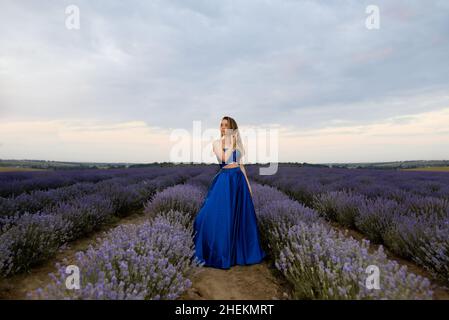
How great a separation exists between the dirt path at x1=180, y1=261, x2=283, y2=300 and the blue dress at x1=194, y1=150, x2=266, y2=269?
13 centimetres

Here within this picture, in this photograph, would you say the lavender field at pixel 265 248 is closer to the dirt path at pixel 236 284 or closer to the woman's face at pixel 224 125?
the dirt path at pixel 236 284

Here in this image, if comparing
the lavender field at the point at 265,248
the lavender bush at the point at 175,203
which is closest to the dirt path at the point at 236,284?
the lavender field at the point at 265,248

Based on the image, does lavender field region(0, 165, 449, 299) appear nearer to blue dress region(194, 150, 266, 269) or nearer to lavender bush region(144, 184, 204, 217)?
lavender bush region(144, 184, 204, 217)

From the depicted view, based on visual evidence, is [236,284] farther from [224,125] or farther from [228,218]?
[224,125]

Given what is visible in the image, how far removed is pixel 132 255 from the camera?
6.12 ft

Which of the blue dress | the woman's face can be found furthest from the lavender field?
the woman's face

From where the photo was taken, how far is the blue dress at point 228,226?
9.17ft

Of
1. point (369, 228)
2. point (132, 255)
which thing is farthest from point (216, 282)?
point (369, 228)

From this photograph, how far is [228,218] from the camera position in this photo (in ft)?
9.46

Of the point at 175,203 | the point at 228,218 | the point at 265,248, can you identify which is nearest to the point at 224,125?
the point at 228,218
